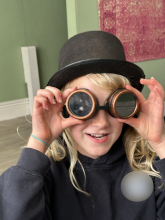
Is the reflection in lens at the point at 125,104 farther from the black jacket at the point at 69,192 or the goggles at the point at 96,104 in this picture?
the black jacket at the point at 69,192

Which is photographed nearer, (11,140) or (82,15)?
(82,15)

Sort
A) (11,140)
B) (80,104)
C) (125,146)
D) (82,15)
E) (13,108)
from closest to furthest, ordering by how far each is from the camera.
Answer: (80,104) < (125,146) < (82,15) < (11,140) < (13,108)

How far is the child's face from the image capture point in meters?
0.97

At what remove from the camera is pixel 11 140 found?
7.42 ft

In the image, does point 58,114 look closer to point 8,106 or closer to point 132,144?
point 132,144

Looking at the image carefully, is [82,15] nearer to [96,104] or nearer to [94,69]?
[94,69]

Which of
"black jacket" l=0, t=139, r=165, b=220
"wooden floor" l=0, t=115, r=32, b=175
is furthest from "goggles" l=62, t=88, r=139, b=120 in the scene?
"wooden floor" l=0, t=115, r=32, b=175

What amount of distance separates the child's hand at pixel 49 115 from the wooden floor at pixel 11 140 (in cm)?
90

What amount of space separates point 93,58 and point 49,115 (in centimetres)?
32

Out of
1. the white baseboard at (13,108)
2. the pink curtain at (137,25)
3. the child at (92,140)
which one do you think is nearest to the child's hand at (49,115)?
the child at (92,140)

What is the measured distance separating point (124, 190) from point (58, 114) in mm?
462

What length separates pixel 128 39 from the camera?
7.53ft

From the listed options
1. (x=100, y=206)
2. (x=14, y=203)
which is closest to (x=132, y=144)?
(x=100, y=206)

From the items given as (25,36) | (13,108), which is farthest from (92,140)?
(25,36)
